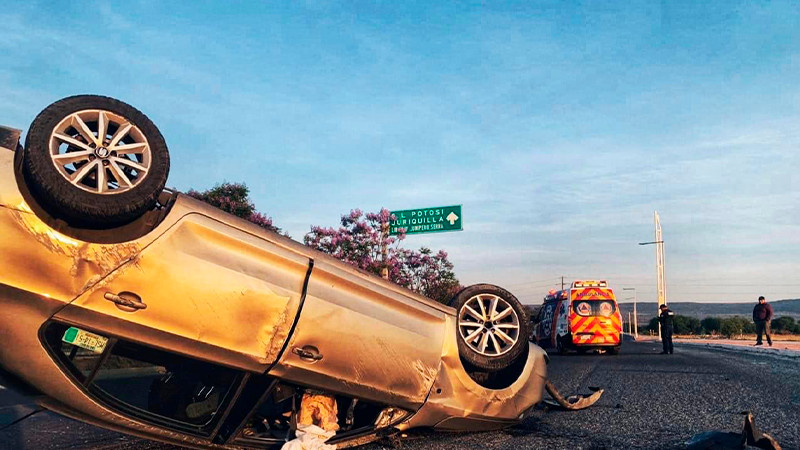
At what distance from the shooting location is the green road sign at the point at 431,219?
944 inches

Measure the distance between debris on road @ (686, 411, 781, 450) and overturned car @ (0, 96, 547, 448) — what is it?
5.77ft

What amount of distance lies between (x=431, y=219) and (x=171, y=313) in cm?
2092

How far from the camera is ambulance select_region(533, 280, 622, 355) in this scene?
17578 millimetres

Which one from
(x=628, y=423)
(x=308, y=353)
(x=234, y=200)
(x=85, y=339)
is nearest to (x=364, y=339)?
(x=308, y=353)

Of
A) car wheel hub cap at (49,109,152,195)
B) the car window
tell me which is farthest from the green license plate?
car wheel hub cap at (49,109,152,195)

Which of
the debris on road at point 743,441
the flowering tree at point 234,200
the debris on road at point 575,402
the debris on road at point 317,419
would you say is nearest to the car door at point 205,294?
the debris on road at point 317,419

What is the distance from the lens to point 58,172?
3.27 m

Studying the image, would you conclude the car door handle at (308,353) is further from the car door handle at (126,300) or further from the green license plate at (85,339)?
the green license plate at (85,339)

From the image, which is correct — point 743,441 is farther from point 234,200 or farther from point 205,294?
point 234,200

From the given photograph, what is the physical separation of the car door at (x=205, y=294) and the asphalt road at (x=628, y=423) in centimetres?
178

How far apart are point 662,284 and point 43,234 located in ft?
146

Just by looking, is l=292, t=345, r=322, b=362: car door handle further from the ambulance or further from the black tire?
the ambulance

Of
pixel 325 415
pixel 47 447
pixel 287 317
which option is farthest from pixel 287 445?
pixel 47 447

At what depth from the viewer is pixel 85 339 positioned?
138 inches
